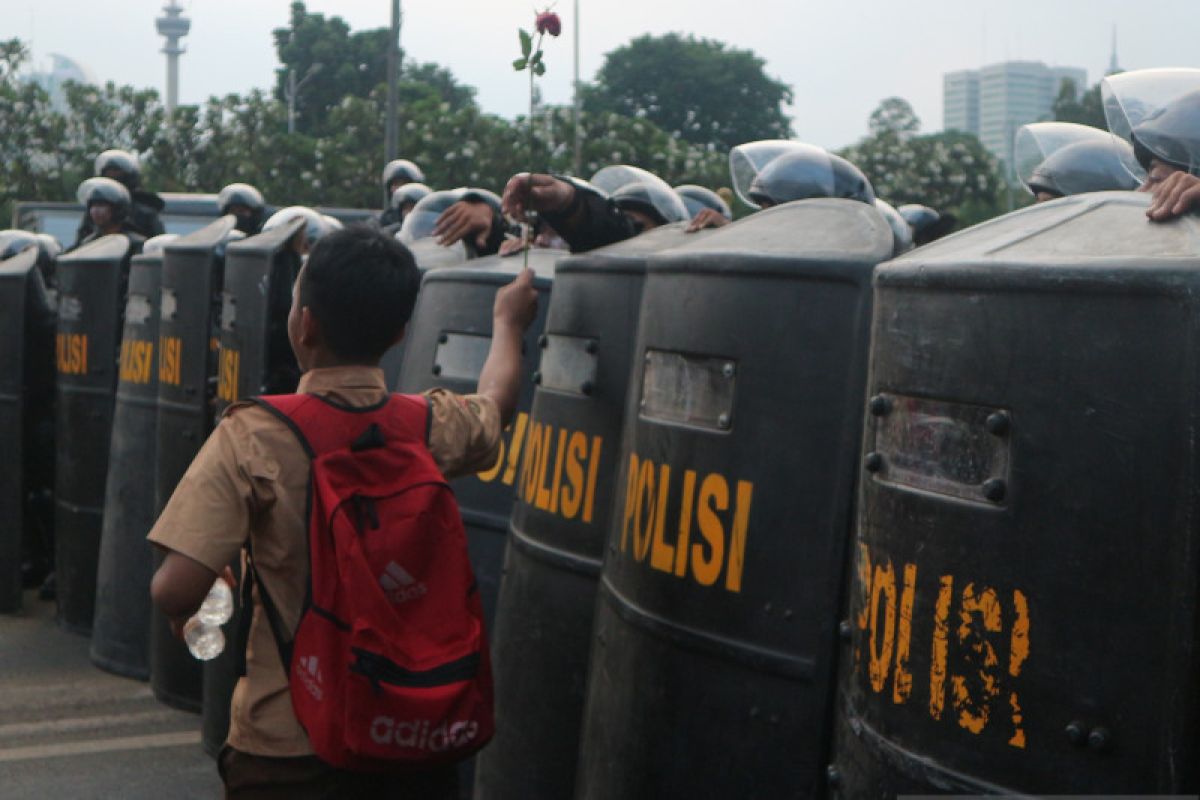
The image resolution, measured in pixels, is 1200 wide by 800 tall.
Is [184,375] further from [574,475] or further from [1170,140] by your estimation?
[1170,140]

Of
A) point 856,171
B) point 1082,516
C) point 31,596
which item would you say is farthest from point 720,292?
point 31,596

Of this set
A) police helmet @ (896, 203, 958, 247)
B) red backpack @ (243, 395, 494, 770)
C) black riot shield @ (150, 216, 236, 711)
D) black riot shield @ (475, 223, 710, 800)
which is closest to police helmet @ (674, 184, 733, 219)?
police helmet @ (896, 203, 958, 247)

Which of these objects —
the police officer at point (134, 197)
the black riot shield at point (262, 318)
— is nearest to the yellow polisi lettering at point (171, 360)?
the black riot shield at point (262, 318)

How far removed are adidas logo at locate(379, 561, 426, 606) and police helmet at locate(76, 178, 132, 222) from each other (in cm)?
778

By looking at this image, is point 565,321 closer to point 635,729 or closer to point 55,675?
point 635,729

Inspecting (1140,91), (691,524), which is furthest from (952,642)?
(1140,91)

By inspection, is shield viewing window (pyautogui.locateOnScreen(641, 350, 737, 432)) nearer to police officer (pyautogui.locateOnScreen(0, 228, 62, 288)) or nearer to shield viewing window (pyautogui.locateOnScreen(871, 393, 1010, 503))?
shield viewing window (pyautogui.locateOnScreen(871, 393, 1010, 503))

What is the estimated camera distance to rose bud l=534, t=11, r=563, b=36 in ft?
12.4

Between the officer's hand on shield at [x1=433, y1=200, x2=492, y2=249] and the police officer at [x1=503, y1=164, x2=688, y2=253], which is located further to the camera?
the officer's hand on shield at [x1=433, y1=200, x2=492, y2=249]

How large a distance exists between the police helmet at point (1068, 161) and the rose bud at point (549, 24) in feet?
7.87

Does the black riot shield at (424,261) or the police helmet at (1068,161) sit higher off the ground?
the police helmet at (1068,161)

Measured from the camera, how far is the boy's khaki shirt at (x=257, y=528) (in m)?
2.91

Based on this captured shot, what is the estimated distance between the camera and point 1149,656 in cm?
232

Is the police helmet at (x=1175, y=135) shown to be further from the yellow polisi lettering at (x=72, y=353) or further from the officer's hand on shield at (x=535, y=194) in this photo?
the yellow polisi lettering at (x=72, y=353)
